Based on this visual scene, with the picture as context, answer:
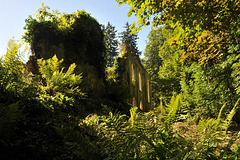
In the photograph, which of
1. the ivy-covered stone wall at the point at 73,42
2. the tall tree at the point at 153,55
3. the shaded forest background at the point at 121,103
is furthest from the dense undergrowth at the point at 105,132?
the tall tree at the point at 153,55

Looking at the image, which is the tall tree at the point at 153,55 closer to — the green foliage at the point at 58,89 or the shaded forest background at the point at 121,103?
the shaded forest background at the point at 121,103

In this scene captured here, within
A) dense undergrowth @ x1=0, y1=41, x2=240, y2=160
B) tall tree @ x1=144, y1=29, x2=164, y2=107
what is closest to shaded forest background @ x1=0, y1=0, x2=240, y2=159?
dense undergrowth @ x1=0, y1=41, x2=240, y2=160

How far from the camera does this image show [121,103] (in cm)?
831

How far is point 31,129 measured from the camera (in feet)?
8.23

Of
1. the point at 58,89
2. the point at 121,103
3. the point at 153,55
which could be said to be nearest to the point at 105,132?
the point at 58,89

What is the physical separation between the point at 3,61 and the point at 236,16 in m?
5.67

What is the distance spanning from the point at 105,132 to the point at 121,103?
6.84 m

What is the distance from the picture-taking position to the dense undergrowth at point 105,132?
1178 mm

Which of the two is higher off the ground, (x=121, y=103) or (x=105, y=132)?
(x=121, y=103)

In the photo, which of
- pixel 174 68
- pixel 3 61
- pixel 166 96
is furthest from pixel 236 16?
pixel 166 96

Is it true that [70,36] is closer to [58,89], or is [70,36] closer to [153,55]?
[58,89]

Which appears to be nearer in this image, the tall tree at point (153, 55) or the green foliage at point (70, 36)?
the green foliage at point (70, 36)

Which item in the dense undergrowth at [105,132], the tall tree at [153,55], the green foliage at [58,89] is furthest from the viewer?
the tall tree at [153,55]

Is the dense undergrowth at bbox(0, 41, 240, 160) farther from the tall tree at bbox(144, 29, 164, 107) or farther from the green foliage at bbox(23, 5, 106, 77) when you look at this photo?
the tall tree at bbox(144, 29, 164, 107)
